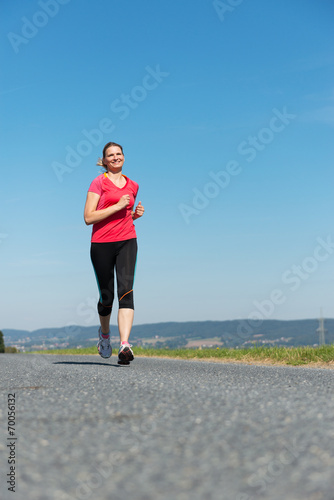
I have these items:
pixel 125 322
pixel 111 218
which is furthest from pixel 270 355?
pixel 111 218

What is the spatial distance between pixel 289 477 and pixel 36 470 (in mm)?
809

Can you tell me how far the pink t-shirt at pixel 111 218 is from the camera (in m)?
6.13

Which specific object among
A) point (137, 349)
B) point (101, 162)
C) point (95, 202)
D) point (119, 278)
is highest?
point (101, 162)

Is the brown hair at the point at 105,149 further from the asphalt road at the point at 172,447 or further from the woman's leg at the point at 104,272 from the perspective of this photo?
the asphalt road at the point at 172,447

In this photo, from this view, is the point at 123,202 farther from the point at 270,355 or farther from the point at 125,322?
the point at 270,355

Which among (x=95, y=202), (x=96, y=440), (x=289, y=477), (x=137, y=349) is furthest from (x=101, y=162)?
(x=137, y=349)

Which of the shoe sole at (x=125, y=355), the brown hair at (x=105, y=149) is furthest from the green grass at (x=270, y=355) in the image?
the brown hair at (x=105, y=149)

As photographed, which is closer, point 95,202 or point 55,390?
point 55,390

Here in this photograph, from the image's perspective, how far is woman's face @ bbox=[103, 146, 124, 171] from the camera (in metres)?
6.31

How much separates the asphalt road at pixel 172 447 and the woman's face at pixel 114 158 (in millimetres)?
3974

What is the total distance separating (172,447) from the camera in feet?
5.92

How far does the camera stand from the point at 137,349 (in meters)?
13.5

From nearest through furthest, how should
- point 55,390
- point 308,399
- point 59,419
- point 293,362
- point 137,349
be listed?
point 59,419 < point 308,399 < point 55,390 < point 293,362 < point 137,349

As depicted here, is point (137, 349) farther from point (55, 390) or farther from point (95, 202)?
point (55, 390)
